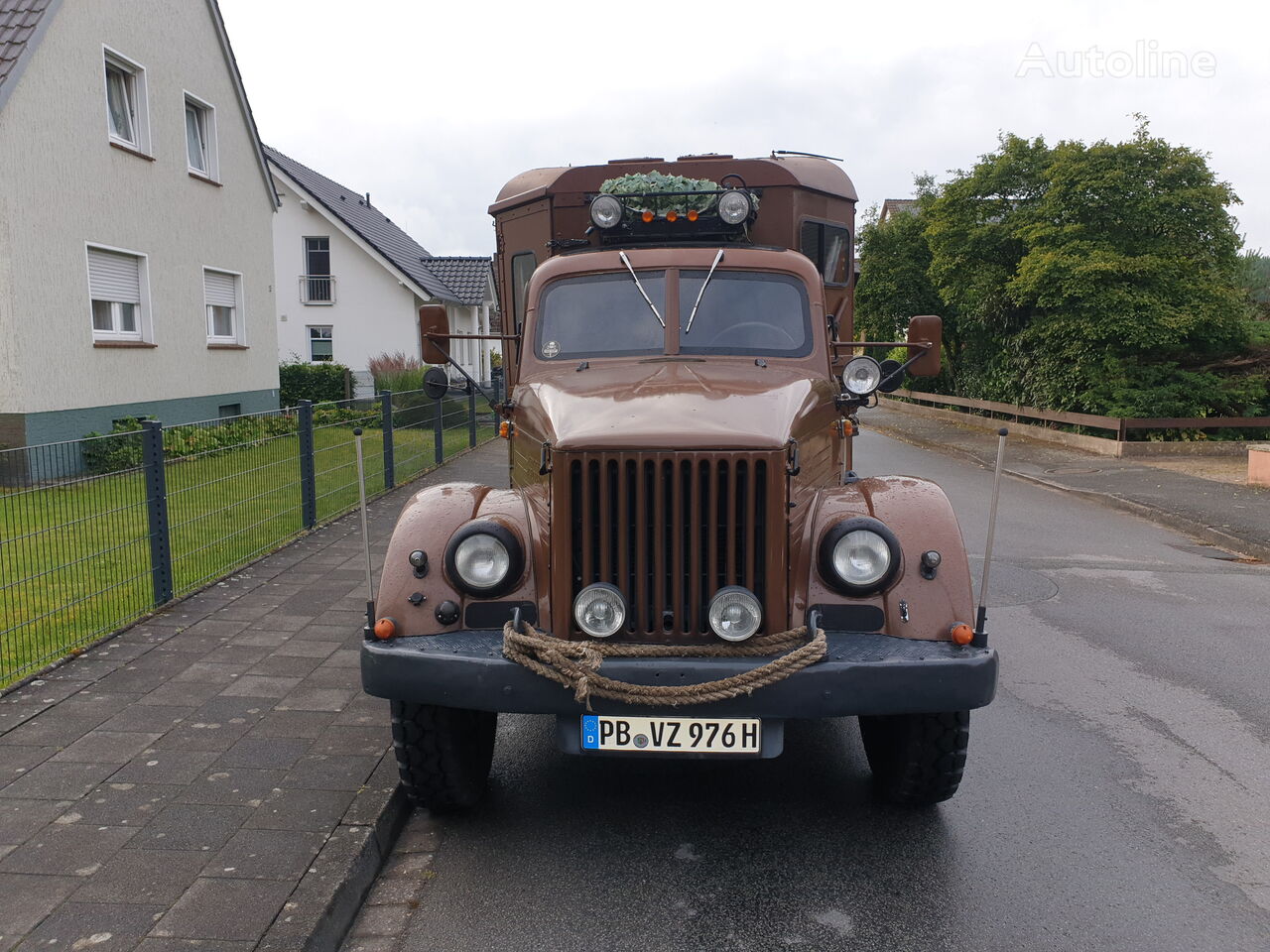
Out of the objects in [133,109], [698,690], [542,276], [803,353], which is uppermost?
[133,109]

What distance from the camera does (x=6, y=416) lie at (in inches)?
485

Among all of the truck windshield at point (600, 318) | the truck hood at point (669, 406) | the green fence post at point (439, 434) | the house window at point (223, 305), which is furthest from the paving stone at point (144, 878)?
the house window at point (223, 305)

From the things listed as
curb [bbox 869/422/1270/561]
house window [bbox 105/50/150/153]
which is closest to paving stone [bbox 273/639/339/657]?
curb [bbox 869/422/1270/561]

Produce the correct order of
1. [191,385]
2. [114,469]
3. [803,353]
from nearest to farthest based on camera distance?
[803,353] → [114,469] → [191,385]

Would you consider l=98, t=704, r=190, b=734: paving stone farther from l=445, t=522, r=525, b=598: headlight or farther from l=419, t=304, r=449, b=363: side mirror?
l=419, t=304, r=449, b=363: side mirror

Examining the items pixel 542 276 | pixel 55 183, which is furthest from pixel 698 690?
pixel 55 183

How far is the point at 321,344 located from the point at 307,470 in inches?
933

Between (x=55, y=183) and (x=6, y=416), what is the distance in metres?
3.06

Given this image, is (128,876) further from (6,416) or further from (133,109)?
(133,109)

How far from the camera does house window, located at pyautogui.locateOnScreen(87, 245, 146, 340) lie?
14.2 m

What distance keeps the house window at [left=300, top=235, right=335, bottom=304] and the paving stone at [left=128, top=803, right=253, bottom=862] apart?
95.5ft

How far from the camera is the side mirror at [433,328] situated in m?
5.41

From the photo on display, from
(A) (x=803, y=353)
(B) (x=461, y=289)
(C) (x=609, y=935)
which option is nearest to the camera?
(C) (x=609, y=935)

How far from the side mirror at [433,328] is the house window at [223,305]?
1325cm
